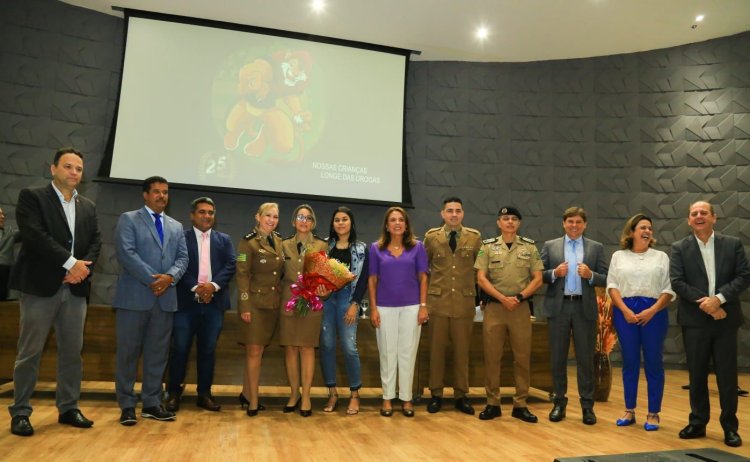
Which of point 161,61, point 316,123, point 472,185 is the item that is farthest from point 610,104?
point 161,61

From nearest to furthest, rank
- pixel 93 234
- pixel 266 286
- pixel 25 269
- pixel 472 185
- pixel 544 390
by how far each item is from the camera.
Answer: pixel 25 269
pixel 93 234
pixel 266 286
pixel 544 390
pixel 472 185

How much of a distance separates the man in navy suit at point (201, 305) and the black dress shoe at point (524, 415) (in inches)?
89.8

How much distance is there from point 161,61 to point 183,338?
401 centimetres

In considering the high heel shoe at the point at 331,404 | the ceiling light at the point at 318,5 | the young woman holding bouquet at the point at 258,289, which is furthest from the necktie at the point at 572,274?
the ceiling light at the point at 318,5

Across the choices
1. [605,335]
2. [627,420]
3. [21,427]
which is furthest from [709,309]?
[21,427]

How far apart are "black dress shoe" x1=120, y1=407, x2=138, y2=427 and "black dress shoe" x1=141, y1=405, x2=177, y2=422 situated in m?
0.13

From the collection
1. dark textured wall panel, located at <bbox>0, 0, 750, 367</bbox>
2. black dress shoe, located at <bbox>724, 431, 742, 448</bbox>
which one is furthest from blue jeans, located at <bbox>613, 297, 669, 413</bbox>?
dark textured wall panel, located at <bbox>0, 0, 750, 367</bbox>

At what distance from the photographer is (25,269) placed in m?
3.12

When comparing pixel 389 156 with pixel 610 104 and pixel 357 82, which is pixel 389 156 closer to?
pixel 357 82

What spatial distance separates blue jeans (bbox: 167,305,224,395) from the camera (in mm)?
3922

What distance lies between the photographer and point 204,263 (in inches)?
161

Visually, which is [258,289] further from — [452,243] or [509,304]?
[509,304]

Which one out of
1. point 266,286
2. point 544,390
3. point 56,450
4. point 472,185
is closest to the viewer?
point 56,450

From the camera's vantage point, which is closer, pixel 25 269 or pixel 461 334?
pixel 25 269
